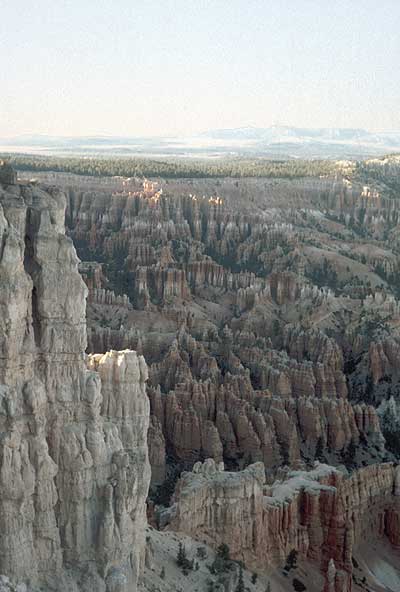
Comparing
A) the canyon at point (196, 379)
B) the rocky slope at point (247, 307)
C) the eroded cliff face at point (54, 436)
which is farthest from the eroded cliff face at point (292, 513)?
the rocky slope at point (247, 307)

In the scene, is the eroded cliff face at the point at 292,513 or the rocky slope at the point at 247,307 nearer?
the eroded cliff face at the point at 292,513

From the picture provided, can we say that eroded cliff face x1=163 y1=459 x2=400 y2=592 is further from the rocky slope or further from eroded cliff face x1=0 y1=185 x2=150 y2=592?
the rocky slope

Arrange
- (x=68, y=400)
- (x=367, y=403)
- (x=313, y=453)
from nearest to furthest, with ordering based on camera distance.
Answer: (x=68, y=400) → (x=313, y=453) → (x=367, y=403)

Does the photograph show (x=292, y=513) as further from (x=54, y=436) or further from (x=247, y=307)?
(x=247, y=307)

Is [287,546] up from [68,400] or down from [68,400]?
down

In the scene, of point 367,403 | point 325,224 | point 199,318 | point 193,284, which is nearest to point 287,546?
point 367,403

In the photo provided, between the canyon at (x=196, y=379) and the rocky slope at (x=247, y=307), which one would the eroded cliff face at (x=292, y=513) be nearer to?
the canyon at (x=196, y=379)

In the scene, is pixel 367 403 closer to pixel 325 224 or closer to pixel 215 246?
pixel 215 246
